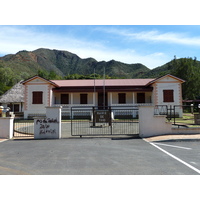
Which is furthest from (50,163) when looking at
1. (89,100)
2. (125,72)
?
(125,72)

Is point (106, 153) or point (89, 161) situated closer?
point (89, 161)

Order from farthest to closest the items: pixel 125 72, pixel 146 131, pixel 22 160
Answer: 1. pixel 125 72
2. pixel 146 131
3. pixel 22 160

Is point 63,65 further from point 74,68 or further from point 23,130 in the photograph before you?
point 23,130

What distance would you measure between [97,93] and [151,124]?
54.4 ft

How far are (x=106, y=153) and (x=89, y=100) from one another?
1995 cm

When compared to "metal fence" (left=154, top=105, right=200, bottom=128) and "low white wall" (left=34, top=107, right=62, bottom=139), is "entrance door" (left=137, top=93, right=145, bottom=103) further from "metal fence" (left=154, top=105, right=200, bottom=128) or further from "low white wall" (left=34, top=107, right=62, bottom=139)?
"low white wall" (left=34, top=107, right=62, bottom=139)

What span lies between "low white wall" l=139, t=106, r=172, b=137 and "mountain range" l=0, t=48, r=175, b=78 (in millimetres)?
80291

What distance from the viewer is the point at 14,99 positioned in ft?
119

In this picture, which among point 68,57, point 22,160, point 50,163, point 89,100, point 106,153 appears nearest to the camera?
point 50,163

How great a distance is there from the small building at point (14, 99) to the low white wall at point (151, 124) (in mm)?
30011

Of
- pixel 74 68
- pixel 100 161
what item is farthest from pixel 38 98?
pixel 74 68

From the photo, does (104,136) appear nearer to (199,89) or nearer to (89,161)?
(89,161)

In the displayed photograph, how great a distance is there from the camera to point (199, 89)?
39.1m

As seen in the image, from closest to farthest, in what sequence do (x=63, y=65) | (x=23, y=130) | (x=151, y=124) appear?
(x=151, y=124) < (x=23, y=130) < (x=63, y=65)
